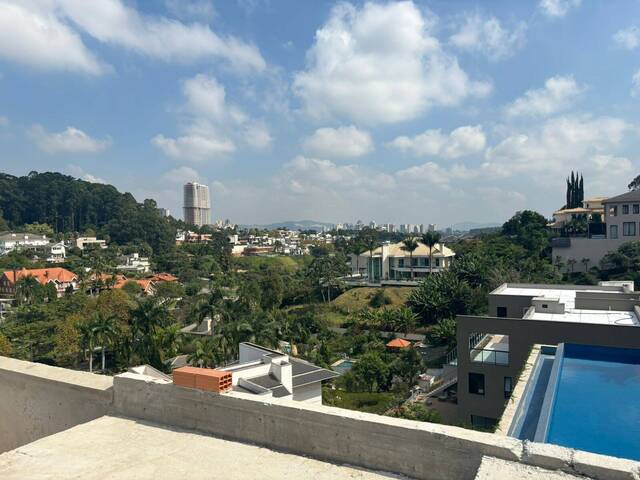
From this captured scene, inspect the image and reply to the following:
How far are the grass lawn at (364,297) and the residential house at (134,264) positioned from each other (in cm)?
4957

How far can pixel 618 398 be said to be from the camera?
8.51m

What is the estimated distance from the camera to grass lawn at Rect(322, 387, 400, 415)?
22.7 m

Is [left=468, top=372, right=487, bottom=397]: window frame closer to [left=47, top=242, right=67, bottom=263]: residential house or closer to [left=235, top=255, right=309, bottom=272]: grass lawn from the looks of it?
[left=235, top=255, right=309, bottom=272]: grass lawn

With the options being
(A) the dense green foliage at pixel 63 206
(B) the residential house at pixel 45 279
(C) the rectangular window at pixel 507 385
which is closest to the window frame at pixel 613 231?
(C) the rectangular window at pixel 507 385

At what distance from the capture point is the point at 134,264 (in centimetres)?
9275

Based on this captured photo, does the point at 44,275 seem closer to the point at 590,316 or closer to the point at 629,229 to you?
the point at 590,316

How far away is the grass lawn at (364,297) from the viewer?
51094mm

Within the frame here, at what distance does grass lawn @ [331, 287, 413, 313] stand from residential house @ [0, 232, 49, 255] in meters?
75.5

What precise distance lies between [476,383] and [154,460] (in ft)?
48.1

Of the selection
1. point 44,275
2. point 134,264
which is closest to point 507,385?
point 44,275

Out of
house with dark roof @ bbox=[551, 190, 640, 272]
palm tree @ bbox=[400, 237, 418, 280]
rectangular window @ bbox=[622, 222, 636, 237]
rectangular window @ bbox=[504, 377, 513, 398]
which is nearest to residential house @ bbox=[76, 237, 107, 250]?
palm tree @ bbox=[400, 237, 418, 280]

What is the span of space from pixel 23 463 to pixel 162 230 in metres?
118

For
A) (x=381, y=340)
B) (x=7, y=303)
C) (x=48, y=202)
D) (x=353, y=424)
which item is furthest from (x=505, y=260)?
(x=48, y=202)

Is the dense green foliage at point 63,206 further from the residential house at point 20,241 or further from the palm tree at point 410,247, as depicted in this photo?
the palm tree at point 410,247
